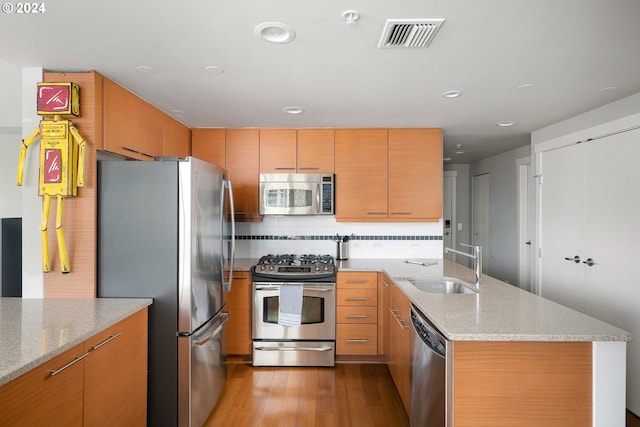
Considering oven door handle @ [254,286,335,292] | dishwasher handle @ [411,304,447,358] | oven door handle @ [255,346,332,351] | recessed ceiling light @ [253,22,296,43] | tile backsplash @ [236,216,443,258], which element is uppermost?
recessed ceiling light @ [253,22,296,43]

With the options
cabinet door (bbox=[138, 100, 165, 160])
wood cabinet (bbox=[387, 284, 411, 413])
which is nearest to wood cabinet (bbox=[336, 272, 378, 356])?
wood cabinet (bbox=[387, 284, 411, 413])

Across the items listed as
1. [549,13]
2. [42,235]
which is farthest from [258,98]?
[549,13]

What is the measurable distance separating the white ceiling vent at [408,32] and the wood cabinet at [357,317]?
6.82 ft

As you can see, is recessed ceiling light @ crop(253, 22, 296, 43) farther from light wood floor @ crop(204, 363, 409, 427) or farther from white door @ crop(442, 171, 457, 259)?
white door @ crop(442, 171, 457, 259)

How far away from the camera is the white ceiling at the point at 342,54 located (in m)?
1.45

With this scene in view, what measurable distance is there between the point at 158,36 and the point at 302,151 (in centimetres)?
199

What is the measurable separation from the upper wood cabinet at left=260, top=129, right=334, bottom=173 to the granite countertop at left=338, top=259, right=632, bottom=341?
1673mm

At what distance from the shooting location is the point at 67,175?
1939mm

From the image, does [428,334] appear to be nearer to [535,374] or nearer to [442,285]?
[535,374]

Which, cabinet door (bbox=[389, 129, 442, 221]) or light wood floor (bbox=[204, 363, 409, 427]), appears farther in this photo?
cabinet door (bbox=[389, 129, 442, 221])

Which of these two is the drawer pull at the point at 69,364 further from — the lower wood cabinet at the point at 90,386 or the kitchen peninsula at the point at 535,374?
the kitchen peninsula at the point at 535,374

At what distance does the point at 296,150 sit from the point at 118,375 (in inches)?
98.6

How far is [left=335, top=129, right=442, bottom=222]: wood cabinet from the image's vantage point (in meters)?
3.53

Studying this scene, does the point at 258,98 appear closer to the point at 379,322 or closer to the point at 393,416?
Result: the point at 379,322
